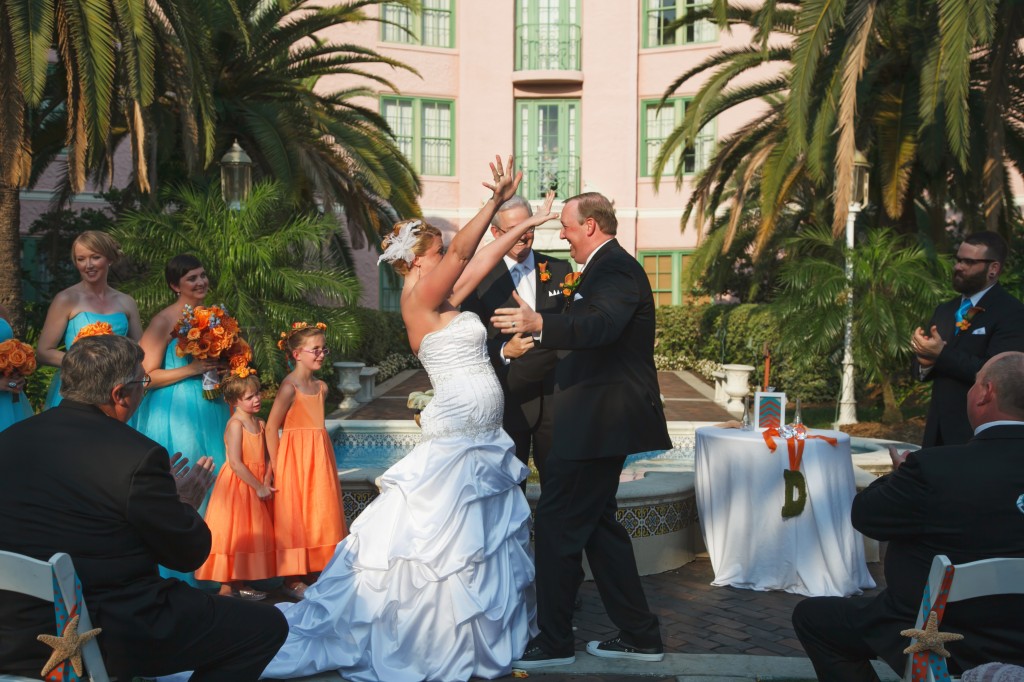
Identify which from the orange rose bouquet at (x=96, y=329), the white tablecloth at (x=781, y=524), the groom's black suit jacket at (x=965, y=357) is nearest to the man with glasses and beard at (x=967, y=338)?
the groom's black suit jacket at (x=965, y=357)

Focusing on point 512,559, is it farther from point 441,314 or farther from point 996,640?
point 996,640

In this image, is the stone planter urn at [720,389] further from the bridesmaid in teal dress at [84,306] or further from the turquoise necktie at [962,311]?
the bridesmaid in teal dress at [84,306]

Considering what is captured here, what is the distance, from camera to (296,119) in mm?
16328

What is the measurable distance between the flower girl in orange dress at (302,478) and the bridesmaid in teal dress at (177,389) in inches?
15.0

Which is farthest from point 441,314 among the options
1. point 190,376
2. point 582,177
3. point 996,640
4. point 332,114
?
point 582,177

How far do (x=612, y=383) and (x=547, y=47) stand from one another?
24.3 m

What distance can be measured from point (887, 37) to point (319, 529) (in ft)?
39.7

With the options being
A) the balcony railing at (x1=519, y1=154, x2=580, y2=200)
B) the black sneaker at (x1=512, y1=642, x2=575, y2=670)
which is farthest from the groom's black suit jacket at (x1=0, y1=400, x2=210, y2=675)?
the balcony railing at (x1=519, y1=154, x2=580, y2=200)

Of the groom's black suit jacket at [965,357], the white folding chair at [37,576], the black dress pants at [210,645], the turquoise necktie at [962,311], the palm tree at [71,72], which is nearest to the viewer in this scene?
the white folding chair at [37,576]

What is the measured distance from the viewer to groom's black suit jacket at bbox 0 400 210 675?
3076mm

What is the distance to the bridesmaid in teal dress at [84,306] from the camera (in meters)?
5.84

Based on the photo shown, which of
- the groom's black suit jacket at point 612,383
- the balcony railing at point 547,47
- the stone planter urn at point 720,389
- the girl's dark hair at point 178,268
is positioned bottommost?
the stone planter urn at point 720,389

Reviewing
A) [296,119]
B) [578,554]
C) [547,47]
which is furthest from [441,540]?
[547,47]

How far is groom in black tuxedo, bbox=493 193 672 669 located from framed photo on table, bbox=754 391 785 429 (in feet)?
5.93
